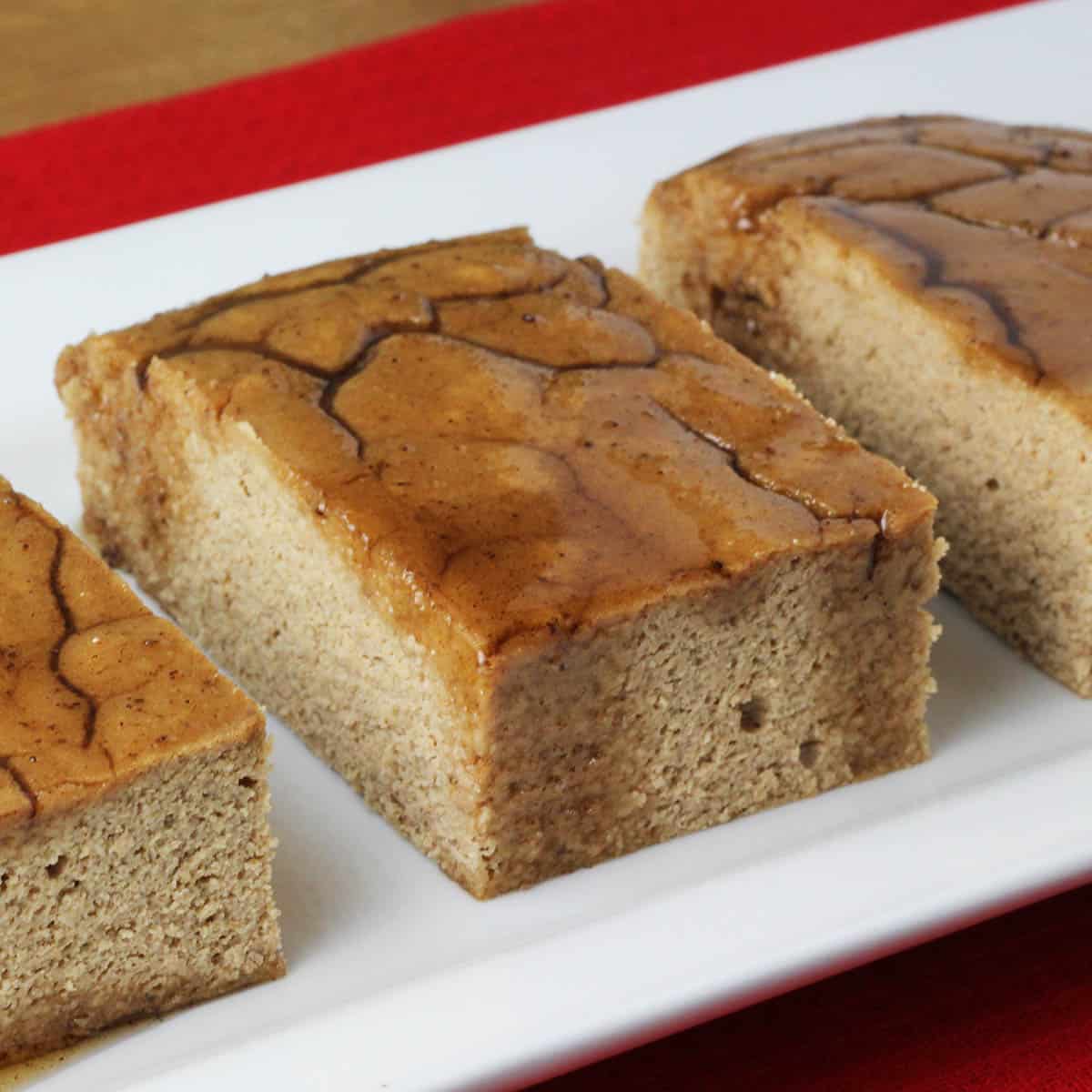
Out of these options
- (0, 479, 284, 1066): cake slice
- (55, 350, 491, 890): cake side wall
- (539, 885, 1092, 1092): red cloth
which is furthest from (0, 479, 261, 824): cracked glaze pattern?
(539, 885, 1092, 1092): red cloth

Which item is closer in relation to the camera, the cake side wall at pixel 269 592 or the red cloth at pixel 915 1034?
the red cloth at pixel 915 1034

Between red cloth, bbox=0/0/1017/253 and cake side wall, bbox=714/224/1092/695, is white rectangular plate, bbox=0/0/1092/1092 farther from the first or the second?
red cloth, bbox=0/0/1017/253

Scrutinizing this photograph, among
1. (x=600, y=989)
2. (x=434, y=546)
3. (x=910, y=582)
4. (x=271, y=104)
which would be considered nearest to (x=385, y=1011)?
(x=600, y=989)

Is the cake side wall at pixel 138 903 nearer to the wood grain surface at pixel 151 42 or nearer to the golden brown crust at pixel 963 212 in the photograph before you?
the golden brown crust at pixel 963 212

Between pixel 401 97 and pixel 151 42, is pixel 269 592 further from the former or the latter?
pixel 151 42

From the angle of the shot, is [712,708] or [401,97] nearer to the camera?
[712,708]

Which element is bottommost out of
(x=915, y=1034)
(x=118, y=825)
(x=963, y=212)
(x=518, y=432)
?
(x=915, y=1034)

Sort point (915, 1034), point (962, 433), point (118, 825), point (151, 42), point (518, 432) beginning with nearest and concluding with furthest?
point (118, 825) < point (915, 1034) < point (518, 432) < point (962, 433) < point (151, 42)

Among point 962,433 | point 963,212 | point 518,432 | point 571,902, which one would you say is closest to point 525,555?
point 518,432

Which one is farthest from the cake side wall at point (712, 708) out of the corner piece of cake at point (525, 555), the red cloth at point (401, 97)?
the red cloth at point (401, 97)
